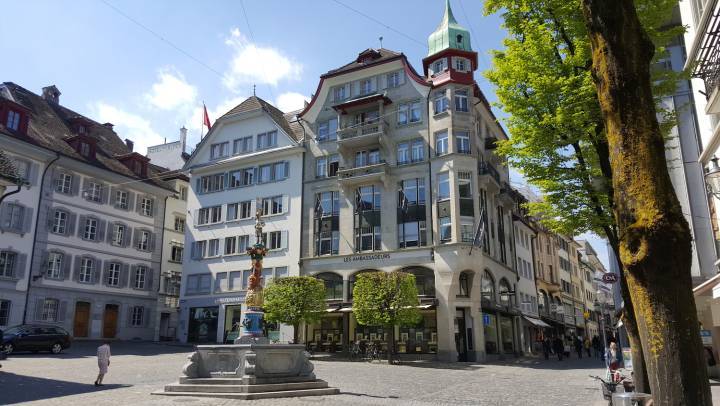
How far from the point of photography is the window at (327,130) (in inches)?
1683

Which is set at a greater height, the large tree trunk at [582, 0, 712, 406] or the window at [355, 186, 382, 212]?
the window at [355, 186, 382, 212]

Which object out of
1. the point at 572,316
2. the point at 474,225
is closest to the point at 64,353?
the point at 474,225

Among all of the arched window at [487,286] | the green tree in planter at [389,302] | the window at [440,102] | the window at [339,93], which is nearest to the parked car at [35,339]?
the green tree in planter at [389,302]

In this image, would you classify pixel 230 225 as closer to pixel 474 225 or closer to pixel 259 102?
pixel 259 102

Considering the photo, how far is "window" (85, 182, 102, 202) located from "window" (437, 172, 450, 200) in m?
26.8

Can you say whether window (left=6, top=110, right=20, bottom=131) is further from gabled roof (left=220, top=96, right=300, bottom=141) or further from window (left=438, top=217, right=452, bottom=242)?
window (left=438, top=217, right=452, bottom=242)

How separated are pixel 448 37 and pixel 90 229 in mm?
30866

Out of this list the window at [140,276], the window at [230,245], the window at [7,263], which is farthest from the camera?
the window at [140,276]

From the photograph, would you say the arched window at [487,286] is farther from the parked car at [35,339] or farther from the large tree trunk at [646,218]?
the large tree trunk at [646,218]

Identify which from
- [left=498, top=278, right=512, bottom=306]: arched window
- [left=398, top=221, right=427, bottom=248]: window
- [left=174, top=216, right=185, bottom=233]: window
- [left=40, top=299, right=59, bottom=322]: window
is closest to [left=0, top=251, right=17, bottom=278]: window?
[left=40, top=299, right=59, bottom=322]: window

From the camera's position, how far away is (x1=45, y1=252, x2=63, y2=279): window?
3891cm

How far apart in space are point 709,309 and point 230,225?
34058 millimetres

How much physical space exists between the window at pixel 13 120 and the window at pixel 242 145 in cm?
1584

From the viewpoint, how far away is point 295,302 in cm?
3297
